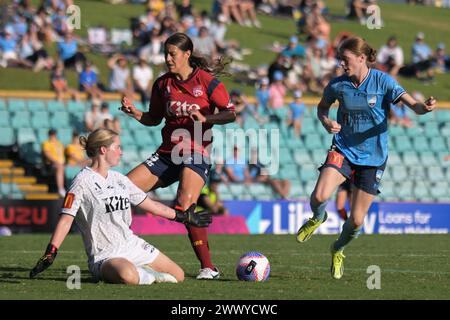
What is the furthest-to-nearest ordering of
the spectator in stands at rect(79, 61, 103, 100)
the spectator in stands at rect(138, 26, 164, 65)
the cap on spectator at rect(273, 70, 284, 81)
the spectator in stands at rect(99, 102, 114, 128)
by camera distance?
the spectator in stands at rect(138, 26, 164, 65) → the cap on spectator at rect(273, 70, 284, 81) → the spectator in stands at rect(79, 61, 103, 100) → the spectator in stands at rect(99, 102, 114, 128)

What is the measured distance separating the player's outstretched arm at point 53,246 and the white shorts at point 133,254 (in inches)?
19.8

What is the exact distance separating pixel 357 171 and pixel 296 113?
48.7 ft

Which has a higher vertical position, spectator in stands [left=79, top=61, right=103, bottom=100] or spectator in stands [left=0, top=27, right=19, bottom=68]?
spectator in stands [left=0, top=27, right=19, bottom=68]

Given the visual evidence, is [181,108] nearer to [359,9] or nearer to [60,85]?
[60,85]

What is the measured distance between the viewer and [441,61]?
111 feet

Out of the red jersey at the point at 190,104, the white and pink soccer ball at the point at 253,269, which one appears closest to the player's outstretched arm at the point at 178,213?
the white and pink soccer ball at the point at 253,269

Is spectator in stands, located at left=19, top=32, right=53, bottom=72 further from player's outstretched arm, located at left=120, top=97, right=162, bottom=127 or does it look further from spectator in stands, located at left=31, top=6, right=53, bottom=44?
player's outstretched arm, located at left=120, top=97, right=162, bottom=127

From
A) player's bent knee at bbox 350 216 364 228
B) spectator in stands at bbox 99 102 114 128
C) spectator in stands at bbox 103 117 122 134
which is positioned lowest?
player's bent knee at bbox 350 216 364 228

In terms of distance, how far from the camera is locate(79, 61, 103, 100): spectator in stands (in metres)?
24.6

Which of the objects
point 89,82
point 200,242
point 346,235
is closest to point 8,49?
point 89,82

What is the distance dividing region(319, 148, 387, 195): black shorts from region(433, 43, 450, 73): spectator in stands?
74.7 ft

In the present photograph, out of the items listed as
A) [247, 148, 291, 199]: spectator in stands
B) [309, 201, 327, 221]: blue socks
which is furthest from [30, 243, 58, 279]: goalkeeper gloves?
[247, 148, 291, 199]: spectator in stands

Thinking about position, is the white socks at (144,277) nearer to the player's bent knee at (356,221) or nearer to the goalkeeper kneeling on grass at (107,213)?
the goalkeeper kneeling on grass at (107,213)
